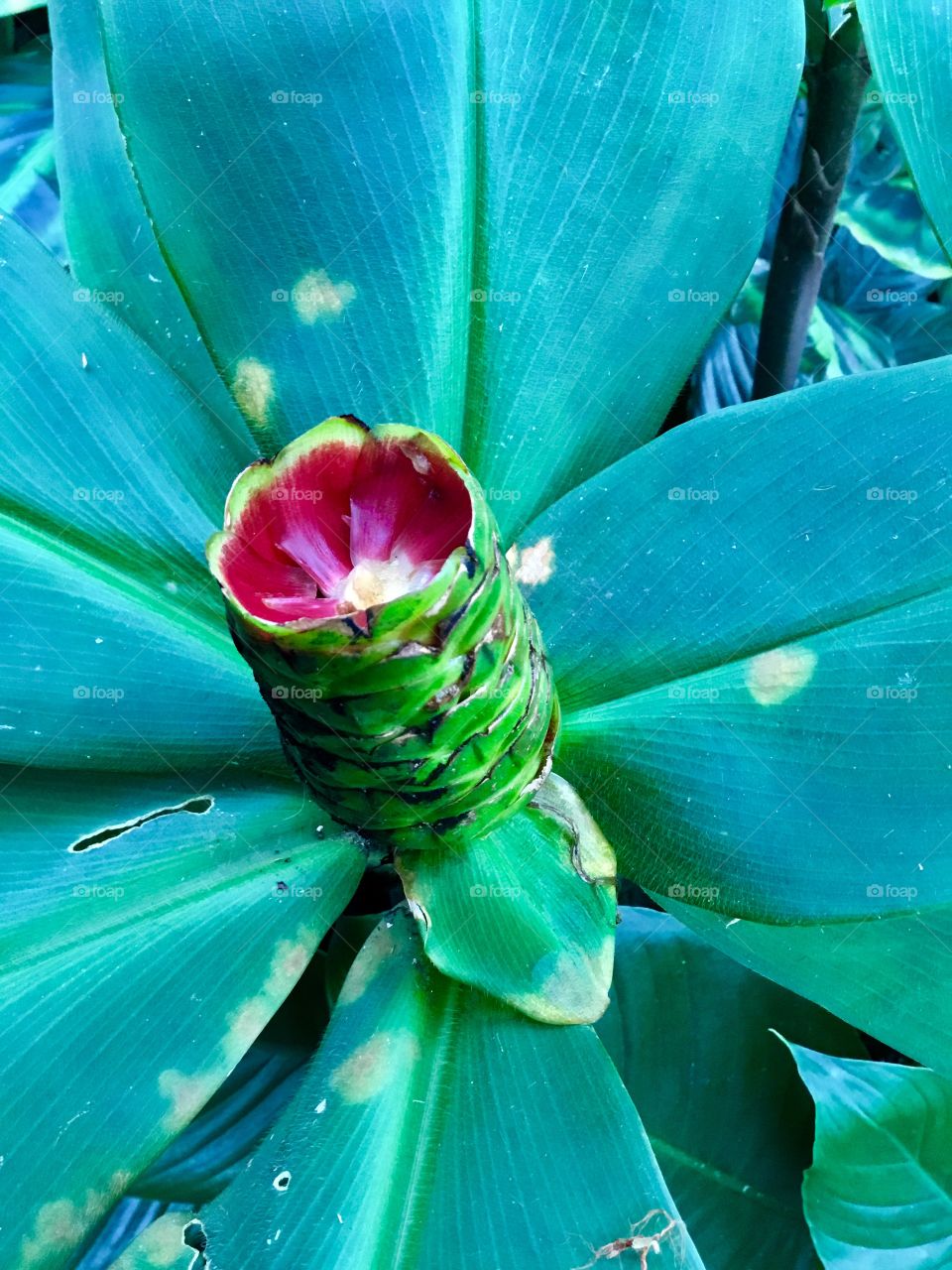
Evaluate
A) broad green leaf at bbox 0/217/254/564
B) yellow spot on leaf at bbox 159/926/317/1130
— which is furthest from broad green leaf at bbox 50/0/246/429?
yellow spot on leaf at bbox 159/926/317/1130

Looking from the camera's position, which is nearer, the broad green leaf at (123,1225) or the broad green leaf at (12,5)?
the broad green leaf at (123,1225)

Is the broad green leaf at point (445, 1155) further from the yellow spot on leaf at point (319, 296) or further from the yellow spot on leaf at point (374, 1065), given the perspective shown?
the yellow spot on leaf at point (319, 296)

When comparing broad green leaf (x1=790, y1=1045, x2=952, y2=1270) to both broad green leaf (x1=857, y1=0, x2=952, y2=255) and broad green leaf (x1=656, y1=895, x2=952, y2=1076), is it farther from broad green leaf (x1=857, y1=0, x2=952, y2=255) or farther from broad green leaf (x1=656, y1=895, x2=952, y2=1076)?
broad green leaf (x1=857, y1=0, x2=952, y2=255)

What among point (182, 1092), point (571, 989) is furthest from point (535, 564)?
point (182, 1092)

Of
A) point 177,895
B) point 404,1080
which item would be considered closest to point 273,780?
point 177,895

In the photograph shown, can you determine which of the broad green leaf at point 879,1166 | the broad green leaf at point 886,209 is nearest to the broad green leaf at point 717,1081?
the broad green leaf at point 879,1166

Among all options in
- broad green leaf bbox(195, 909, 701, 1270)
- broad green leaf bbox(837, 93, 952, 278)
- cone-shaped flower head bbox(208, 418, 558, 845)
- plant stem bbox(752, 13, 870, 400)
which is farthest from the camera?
broad green leaf bbox(837, 93, 952, 278)

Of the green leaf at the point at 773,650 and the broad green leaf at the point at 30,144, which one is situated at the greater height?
the broad green leaf at the point at 30,144
